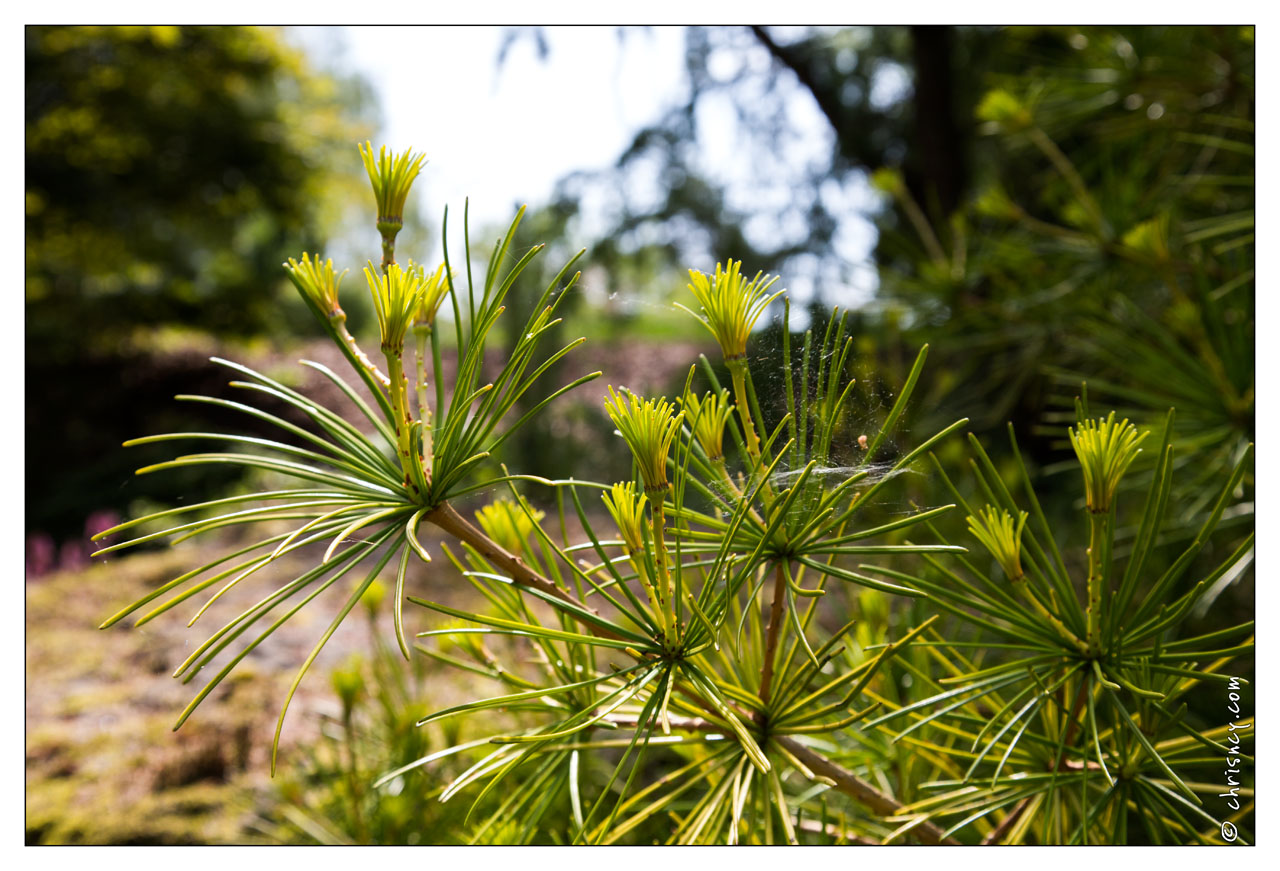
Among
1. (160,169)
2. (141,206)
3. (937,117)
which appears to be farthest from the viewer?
(141,206)

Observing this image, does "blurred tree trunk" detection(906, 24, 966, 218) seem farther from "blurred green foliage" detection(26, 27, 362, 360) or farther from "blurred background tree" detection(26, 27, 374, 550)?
"blurred green foliage" detection(26, 27, 362, 360)

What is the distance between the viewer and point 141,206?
8.30ft

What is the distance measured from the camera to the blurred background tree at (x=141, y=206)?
91.0 inches

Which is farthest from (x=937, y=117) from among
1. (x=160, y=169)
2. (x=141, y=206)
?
(x=141, y=206)

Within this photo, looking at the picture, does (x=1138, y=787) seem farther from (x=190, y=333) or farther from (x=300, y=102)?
(x=300, y=102)

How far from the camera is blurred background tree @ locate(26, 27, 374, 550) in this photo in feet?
7.58

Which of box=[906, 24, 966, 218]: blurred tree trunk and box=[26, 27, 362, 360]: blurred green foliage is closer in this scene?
box=[906, 24, 966, 218]: blurred tree trunk

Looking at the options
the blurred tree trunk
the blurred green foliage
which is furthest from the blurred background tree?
the blurred tree trunk

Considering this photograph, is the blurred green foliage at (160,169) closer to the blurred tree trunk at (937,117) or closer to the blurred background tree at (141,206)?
the blurred background tree at (141,206)

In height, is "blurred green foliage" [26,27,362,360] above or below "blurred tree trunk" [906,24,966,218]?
above

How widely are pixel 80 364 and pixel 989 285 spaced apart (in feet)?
9.69

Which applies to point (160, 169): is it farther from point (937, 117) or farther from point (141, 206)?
point (937, 117)

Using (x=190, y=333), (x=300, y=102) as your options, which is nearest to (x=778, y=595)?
(x=190, y=333)

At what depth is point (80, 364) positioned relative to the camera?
8.51 ft
